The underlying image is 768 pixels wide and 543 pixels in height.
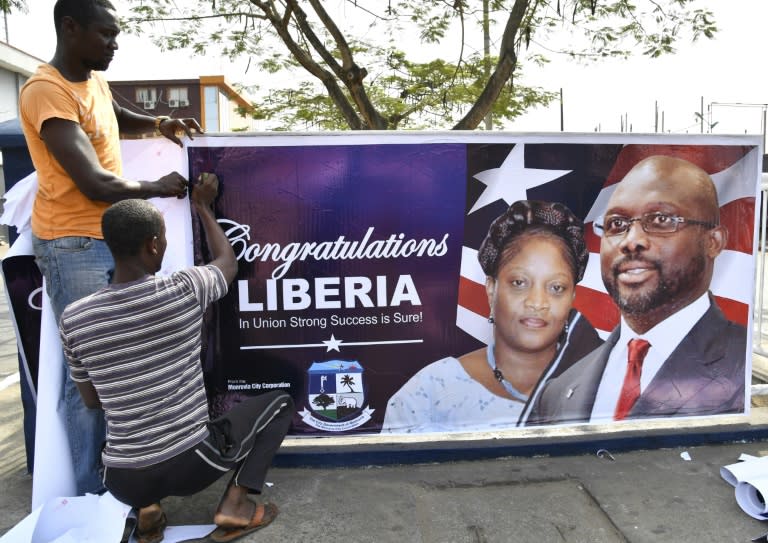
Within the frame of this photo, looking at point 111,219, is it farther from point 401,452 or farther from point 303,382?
point 401,452

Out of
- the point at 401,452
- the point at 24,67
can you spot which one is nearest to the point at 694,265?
the point at 401,452

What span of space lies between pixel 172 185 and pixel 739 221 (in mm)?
2941

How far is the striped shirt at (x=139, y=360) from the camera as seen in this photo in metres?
2.34

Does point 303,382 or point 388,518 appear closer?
point 388,518

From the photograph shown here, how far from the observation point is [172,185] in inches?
117

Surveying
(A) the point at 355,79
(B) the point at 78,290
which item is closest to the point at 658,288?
(B) the point at 78,290

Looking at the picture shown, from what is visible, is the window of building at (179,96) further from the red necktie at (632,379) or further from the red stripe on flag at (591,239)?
the red necktie at (632,379)

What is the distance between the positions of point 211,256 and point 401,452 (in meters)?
1.43

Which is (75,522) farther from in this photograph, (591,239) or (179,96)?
(179,96)

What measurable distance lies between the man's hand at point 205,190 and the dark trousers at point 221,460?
99 centimetres

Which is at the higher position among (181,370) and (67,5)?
(67,5)

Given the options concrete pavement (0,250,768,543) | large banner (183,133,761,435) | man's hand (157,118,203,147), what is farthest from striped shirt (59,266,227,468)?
man's hand (157,118,203,147)

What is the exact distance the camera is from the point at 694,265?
3.49 metres

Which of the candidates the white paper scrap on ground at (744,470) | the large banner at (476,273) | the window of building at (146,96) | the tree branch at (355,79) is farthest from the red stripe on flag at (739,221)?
the window of building at (146,96)
